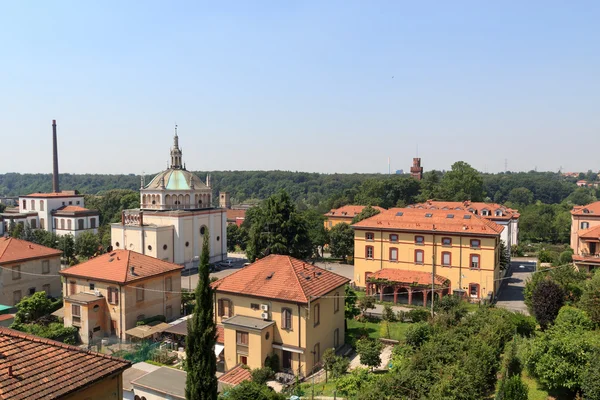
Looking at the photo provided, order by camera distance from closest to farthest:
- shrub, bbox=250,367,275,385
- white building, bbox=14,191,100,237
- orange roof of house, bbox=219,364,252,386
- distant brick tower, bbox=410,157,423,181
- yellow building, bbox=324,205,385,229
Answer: orange roof of house, bbox=219,364,252,386 < shrub, bbox=250,367,275,385 < white building, bbox=14,191,100,237 < yellow building, bbox=324,205,385,229 < distant brick tower, bbox=410,157,423,181

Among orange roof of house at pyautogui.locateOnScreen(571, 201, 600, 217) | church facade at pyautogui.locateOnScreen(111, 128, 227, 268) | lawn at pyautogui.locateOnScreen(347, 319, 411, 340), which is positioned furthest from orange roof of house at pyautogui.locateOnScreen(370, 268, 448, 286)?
orange roof of house at pyautogui.locateOnScreen(571, 201, 600, 217)

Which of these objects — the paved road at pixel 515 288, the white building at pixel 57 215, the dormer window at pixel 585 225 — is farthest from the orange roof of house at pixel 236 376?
the white building at pixel 57 215

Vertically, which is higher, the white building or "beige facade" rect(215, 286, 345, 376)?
the white building

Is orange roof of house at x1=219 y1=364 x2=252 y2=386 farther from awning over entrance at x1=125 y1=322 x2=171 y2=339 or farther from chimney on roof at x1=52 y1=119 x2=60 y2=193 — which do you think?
chimney on roof at x1=52 y1=119 x2=60 y2=193

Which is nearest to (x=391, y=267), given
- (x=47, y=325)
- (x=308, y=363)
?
(x=308, y=363)

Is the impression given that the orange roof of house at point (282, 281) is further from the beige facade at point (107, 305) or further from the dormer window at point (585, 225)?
the dormer window at point (585, 225)

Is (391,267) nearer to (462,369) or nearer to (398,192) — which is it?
(462,369)

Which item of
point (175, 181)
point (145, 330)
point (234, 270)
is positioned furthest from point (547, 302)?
point (175, 181)

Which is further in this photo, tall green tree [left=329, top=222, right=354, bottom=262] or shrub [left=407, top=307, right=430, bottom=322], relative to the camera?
tall green tree [left=329, top=222, right=354, bottom=262]
